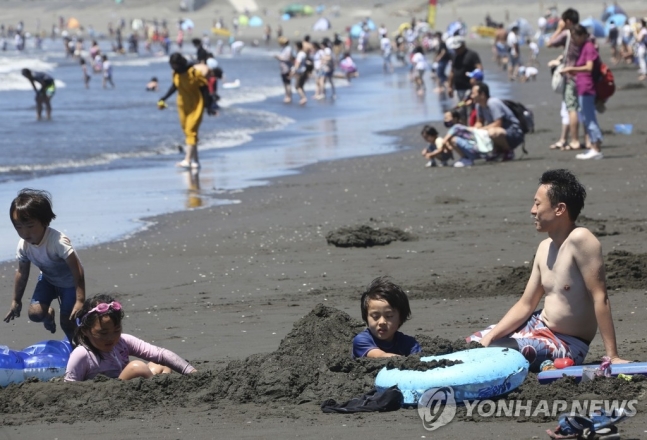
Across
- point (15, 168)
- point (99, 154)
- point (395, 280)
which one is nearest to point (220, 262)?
point (395, 280)

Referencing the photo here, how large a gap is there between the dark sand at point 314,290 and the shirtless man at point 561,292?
288 mm

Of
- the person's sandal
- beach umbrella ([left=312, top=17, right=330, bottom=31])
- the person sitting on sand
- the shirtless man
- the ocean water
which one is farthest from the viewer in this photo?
beach umbrella ([left=312, top=17, right=330, bottom=31])

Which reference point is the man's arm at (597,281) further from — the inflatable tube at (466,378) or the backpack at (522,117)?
the backpack at (522,117)

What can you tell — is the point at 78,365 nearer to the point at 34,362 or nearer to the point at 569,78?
the point at 34,362

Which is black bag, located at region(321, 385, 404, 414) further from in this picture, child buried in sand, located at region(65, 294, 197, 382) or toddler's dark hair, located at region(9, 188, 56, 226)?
toddler's dark hair, located at region(9, 188, 56, 226)

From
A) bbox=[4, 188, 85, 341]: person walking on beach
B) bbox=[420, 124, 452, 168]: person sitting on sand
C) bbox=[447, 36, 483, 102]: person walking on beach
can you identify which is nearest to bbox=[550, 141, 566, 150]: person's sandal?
bbox=[420, 124, 452, 168]: person sitting on sand

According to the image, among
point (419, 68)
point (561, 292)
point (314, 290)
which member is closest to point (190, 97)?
point (314, 290)

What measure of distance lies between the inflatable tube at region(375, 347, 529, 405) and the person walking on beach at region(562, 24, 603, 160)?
368 inches

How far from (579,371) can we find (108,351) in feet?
7.93

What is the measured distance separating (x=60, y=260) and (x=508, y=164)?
29.8 ft

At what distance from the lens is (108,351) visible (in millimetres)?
5594

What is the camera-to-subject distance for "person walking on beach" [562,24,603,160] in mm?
13633

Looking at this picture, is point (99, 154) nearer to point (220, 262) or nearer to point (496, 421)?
point (220, 262)

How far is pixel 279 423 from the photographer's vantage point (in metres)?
4.70
